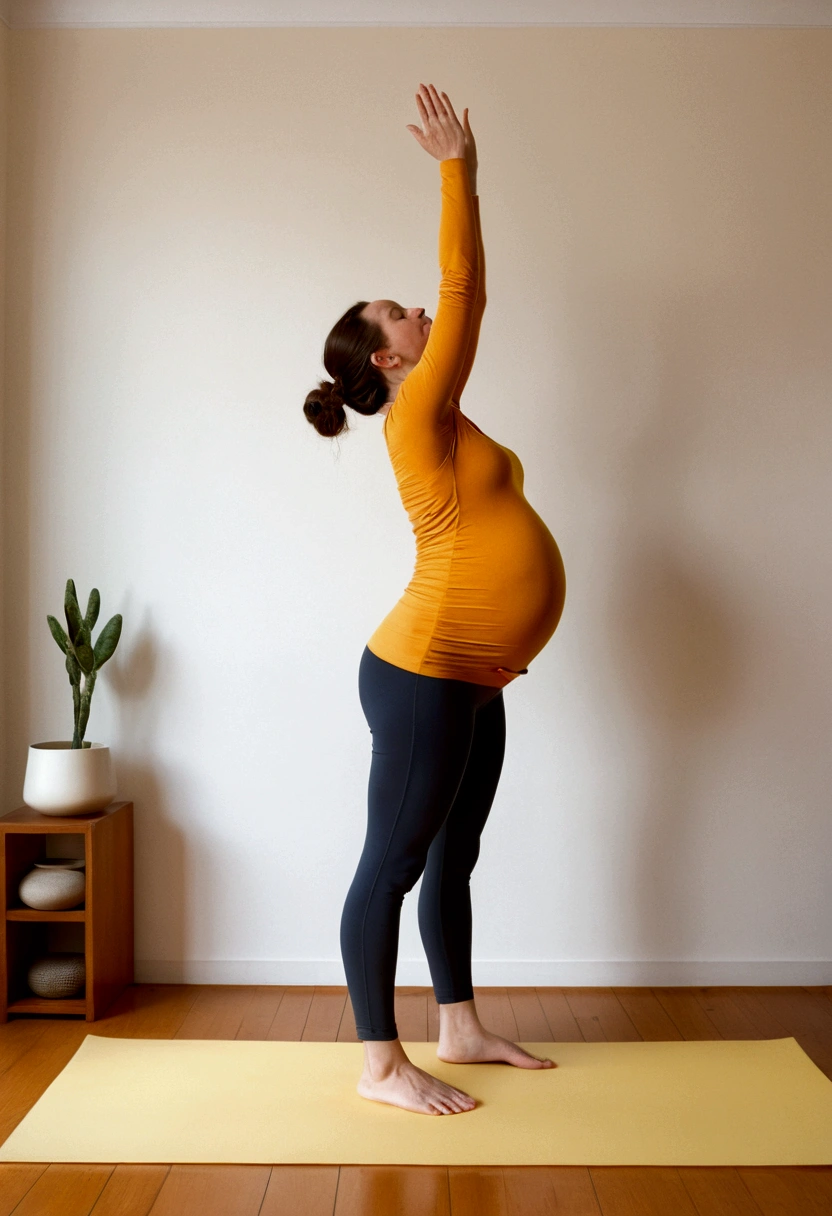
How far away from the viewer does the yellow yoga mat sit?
1.73 meters

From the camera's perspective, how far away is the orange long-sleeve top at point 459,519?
1820 millimetres

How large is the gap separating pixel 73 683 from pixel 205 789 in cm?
43

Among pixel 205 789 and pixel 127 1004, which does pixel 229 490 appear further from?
pixel 127 1004

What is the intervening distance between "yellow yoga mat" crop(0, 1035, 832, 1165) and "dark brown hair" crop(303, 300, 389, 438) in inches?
49.7

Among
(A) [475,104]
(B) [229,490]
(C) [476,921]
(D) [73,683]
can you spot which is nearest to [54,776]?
(D) [73,683]

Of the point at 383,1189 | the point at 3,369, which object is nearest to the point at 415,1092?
the point at 383,1189

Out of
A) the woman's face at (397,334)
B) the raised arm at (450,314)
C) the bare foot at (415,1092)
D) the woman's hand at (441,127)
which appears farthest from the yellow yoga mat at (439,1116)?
the woman's hand at (441,127)

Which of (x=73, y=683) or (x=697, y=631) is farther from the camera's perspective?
(x=697, y=631)

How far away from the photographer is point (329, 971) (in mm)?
2619

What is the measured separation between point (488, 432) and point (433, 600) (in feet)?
2.90

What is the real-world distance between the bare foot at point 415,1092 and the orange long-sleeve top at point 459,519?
73 centimetres

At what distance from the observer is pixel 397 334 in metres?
1.95

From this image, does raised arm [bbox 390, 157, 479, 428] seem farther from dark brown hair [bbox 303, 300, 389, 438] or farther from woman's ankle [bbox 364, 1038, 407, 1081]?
woman's ankle [bbox 364, 1038, 407, 1081]

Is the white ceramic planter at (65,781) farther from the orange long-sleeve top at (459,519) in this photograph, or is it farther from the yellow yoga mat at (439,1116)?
the orange long-sleeve top at (459,519)
